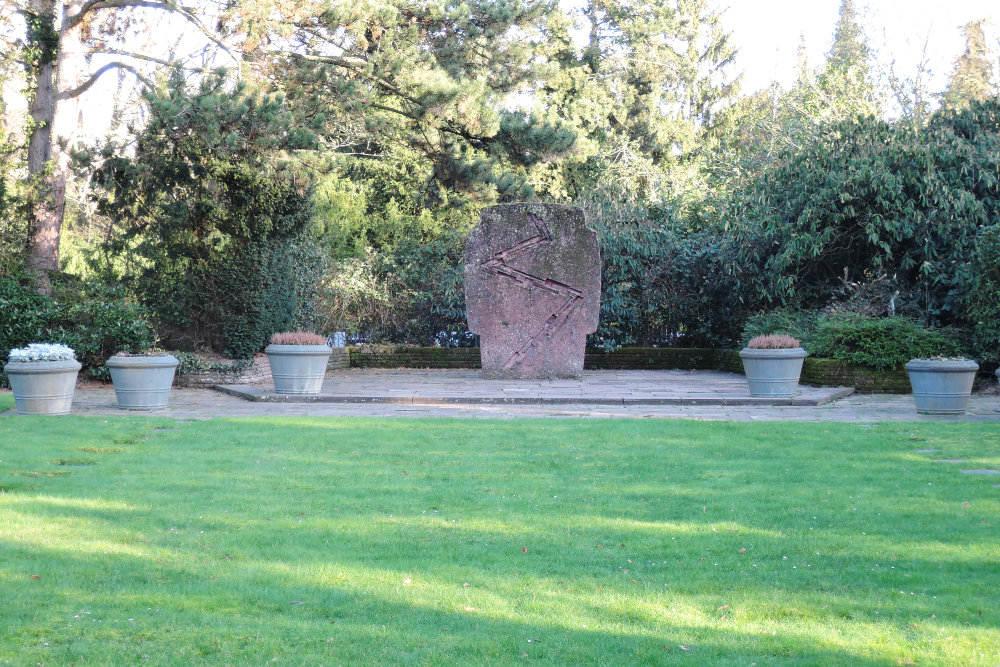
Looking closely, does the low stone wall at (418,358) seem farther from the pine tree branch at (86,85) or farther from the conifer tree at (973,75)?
the conifer tree at (973,75)

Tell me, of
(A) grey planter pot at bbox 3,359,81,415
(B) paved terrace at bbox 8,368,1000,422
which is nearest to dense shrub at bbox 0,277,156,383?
(B) paved terrace at bbox 8,368,1000,422

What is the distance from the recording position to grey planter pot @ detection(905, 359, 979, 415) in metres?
11.9

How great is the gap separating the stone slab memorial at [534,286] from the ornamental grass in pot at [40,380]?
7.26 metres

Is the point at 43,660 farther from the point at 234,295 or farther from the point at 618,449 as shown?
the point at 234,295

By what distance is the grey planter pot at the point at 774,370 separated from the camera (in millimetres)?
13539

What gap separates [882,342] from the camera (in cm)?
1534

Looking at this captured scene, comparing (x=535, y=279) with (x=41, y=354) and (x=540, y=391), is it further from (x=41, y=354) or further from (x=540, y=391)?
(x=41, y=354)

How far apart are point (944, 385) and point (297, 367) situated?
9105 mm

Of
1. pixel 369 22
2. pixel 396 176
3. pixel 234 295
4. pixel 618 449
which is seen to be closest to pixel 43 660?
pixel 618 449

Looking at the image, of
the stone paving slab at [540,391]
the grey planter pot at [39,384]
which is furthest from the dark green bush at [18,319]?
the grey planter pot at [39,384]

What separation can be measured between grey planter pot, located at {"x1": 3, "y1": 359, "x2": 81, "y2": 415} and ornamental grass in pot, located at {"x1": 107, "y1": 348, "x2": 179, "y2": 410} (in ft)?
2.25

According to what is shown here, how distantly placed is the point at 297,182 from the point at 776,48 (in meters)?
23.0

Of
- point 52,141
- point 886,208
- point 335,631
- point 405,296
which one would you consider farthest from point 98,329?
point 886,208

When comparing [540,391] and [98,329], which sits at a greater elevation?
[98,329]
